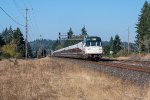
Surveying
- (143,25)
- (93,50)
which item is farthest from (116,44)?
(93,50)

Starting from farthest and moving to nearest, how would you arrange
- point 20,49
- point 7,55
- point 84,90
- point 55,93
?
point 20,49, point 7,55, point 84,90, point 55,93

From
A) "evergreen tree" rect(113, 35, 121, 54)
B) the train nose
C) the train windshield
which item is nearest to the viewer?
the train nose

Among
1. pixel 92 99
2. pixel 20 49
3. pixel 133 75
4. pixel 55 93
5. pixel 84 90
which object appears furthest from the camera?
pixel 20 49

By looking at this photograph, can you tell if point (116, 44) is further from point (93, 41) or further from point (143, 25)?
point (93, 41)

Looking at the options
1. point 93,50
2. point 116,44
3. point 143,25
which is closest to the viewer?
point 93,50

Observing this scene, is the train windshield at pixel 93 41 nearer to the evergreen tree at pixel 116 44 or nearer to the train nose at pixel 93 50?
the train nose at pixel 93 50

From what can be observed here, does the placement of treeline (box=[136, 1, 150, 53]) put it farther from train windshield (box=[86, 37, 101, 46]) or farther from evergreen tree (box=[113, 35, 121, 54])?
train windshield (box=[86, 37, 101, 46])

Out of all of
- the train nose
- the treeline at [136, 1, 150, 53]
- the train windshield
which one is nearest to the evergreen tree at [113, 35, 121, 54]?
the treeline at [136, 1, 150, 53]

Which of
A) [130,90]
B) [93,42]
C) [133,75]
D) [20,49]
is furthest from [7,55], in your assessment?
[130,90]

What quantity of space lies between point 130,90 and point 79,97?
311 centimetres

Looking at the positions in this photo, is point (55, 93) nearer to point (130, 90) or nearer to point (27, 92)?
point (27, 92)

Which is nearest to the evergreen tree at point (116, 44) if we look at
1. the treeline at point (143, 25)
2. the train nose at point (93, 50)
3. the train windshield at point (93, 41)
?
the treeline at point (143, 25)

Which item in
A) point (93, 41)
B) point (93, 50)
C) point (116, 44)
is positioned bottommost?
point (93, 50)

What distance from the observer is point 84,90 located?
50.2ft
